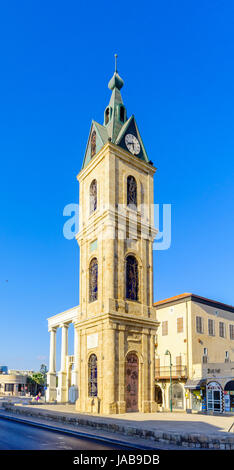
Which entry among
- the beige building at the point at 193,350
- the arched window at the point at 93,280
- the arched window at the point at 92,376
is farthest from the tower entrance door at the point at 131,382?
the beige building at the point at 193,350

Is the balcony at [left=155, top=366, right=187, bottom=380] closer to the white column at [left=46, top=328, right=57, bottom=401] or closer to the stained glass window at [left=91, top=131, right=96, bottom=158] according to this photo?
the white column at [left=46, top=328, right=57, bottom=401]

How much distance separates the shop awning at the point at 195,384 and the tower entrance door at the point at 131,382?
1545 centimetres

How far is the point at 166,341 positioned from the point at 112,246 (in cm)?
2470

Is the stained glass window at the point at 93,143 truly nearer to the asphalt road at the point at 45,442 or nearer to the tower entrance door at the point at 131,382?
the tower entrance door at the point at 131,382

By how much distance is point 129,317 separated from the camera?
30141mm

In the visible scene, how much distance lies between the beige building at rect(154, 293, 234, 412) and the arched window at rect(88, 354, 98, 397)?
13.5 meters

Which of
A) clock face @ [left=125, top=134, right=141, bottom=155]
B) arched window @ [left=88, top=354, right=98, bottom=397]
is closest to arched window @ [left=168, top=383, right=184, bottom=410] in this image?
arched window @ [left=88, top=354, right=98, bottom=397]

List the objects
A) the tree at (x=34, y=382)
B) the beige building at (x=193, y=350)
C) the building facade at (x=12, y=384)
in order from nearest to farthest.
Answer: the beige building at (x=193, y=350) < the building facade at (x=12, y=384) < the tree at (x=34, y=382)

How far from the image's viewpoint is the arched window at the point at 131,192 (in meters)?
34.0

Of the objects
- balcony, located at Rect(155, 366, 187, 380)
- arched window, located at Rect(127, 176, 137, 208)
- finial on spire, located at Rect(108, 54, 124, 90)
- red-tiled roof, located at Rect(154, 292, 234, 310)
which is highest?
finial on spire, located at Rect(108, 54, 124, 90)

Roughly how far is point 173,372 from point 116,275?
73.9 ft

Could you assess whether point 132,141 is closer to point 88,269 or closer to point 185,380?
point 88,269

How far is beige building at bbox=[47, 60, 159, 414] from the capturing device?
29.2 meters

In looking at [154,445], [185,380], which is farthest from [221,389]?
[154,445]
